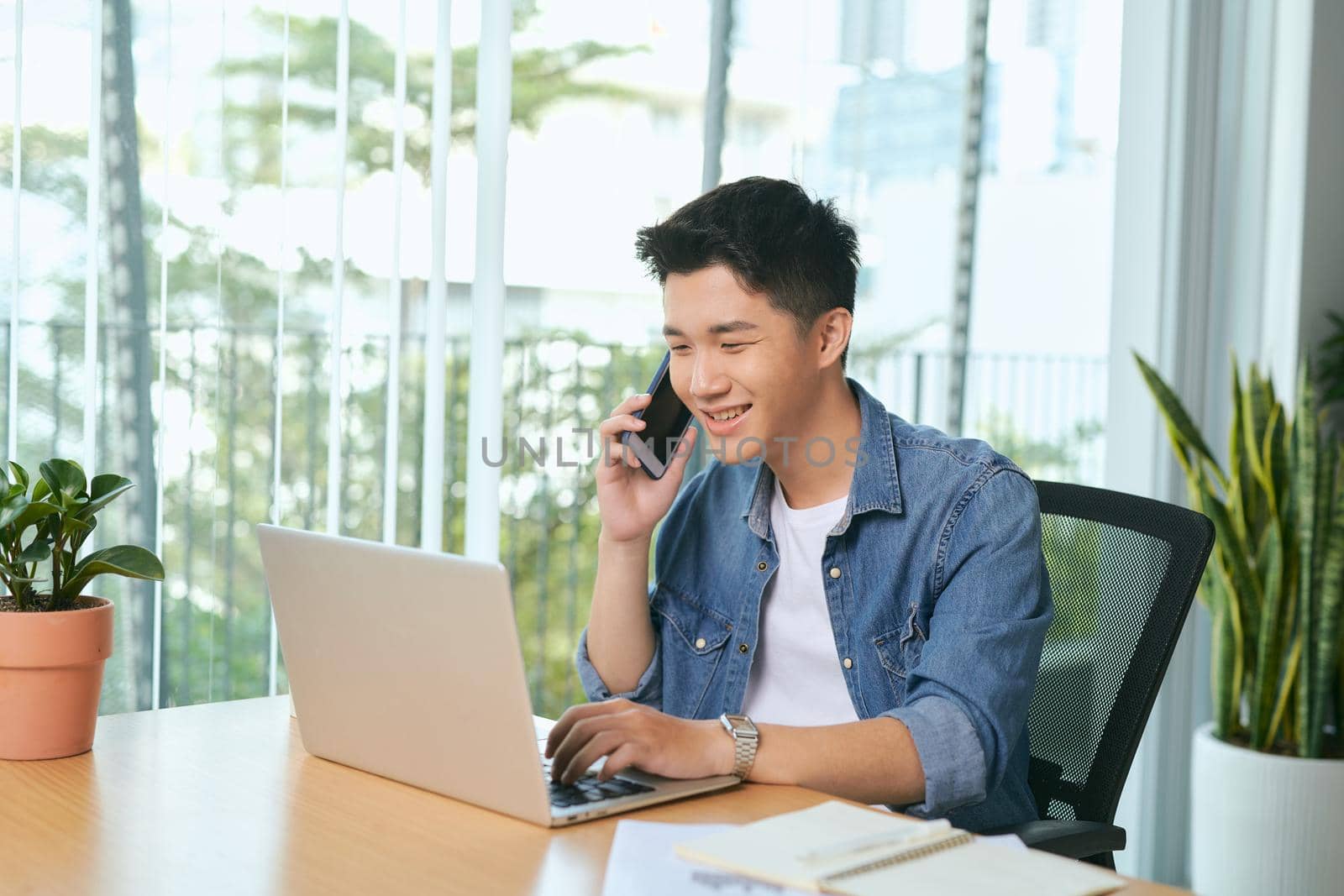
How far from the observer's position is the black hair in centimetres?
167

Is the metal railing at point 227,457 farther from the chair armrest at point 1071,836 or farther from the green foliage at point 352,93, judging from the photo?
the chair armrest at point 1071,836

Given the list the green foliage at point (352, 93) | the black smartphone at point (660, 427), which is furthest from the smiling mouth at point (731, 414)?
the green foliage at point (352, 93)

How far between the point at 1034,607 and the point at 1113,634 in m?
0.17

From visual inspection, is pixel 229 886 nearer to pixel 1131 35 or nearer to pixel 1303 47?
pixel 1131 35

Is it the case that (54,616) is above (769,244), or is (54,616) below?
below

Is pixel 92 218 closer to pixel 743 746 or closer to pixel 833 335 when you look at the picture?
pixel 833 335

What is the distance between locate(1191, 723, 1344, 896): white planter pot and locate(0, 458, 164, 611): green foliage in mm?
2325

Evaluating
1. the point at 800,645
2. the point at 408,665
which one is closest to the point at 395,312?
the point at 800,645

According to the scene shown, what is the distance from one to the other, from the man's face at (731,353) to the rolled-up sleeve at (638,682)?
0.31 meters

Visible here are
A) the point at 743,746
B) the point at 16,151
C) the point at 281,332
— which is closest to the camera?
the point at 743,746

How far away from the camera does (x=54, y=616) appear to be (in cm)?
134

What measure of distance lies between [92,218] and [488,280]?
0.70m

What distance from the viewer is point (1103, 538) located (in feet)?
5.46

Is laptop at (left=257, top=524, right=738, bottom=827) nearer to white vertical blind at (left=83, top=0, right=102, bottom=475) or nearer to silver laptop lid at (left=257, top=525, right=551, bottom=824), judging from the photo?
silver laptop lid at (left=257, top=525, right=551, bottom=824)
